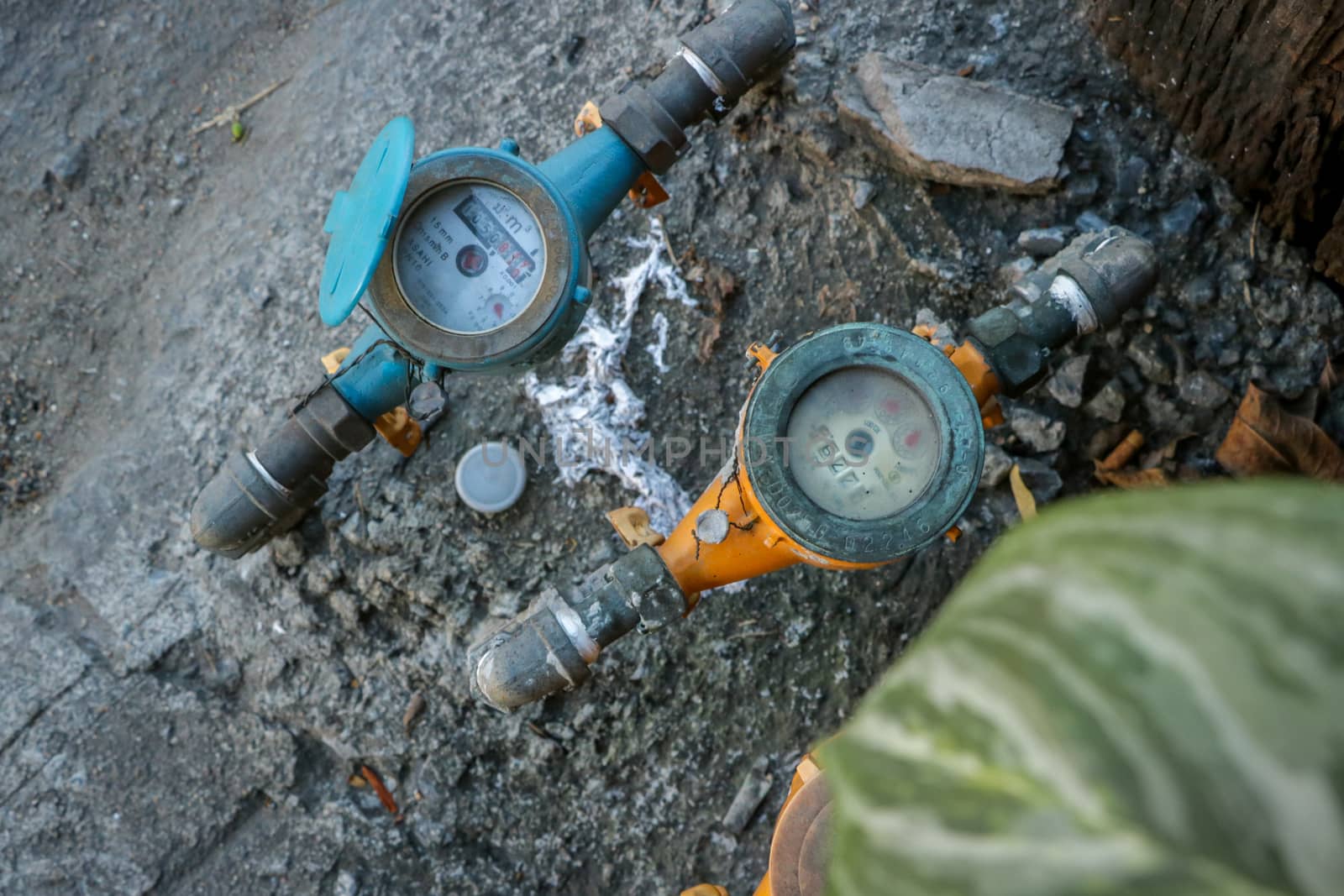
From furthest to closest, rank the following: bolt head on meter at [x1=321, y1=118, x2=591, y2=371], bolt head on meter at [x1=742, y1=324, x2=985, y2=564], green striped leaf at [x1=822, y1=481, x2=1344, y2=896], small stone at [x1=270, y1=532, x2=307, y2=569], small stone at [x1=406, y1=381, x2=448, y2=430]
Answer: small stone at [x1=270, y1=532, x2=307, y2=569], small stone at [x1=406, y1=381, x2=448, y2=430], bolt head on meter at [x1=321, y1=118, x2=591, y2=371], bolt head on meter at [x1=742, y1=324, x2=985, y2=564], green striped leaf at [x1=822, y1=481, x2=1344, y2=896]

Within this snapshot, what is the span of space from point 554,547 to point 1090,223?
1.09 m

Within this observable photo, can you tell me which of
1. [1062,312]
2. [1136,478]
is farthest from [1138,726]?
[1136,478]

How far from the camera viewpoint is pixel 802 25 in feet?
5.80

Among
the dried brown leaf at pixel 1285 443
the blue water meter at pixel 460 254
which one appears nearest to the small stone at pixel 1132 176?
the dried brown leaf at pixel 1285 443


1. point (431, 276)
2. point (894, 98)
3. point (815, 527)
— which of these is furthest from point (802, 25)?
point (815, 527)

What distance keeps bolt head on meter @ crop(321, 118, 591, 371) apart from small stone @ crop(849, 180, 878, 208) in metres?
0.56

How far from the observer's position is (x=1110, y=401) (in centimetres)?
161

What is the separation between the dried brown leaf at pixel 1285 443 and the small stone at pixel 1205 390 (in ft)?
0.21

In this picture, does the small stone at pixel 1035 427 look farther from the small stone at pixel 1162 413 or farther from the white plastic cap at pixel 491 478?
the white plastic cap at pixel 491 478

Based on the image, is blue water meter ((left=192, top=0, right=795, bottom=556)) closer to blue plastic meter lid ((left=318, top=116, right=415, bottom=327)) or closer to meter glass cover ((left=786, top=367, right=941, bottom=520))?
blue plastic meter lid ((left=318, top=116, right=415, bottom=327))

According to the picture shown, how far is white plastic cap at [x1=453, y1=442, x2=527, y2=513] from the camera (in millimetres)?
1684

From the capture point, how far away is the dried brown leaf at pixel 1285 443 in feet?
4.87

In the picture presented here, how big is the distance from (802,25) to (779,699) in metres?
1.23

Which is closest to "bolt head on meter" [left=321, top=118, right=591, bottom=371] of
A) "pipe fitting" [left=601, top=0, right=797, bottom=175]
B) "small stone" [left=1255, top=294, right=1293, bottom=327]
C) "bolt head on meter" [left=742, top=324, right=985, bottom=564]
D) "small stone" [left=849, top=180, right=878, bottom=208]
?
"pipe fitting" [left=601, top=0, right=797, bottom=175]
